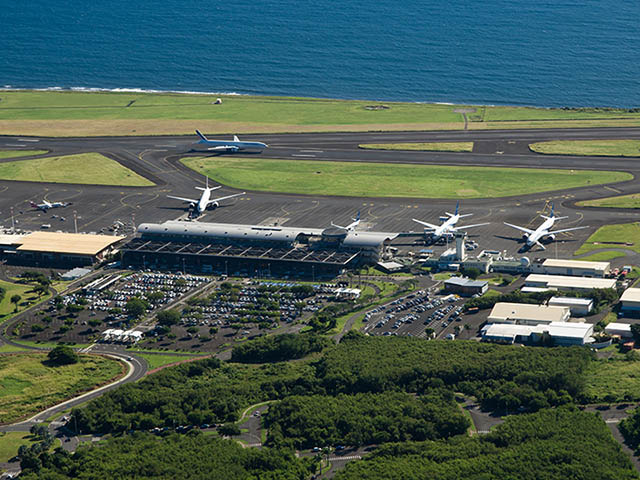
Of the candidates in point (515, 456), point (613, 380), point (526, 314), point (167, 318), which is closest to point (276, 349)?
point (167, 318)

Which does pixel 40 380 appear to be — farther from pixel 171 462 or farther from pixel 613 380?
pixel 613 380

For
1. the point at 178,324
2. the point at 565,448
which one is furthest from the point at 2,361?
the point at 565,448

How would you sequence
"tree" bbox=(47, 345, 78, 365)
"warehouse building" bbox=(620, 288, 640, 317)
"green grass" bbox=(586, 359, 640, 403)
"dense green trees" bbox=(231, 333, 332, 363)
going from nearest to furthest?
1. "green grass" bbox=(586, 359, 640, 403)
2. "dense green trees" bbox=(231, 333, 332, 363)
3. "tree" bbox=(47, 345, 78, 365)
4. "warehouse building" bbox=(620, 288, 640, 317)

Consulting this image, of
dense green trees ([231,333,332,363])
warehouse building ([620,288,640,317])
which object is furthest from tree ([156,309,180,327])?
warehouse building ([620,288,640,317])

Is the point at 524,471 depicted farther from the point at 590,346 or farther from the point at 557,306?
the point at 557,306

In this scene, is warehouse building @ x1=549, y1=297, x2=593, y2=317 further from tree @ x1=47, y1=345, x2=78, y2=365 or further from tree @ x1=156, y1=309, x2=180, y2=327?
tree @ x1=47, y1=345, x2=78, y2=365

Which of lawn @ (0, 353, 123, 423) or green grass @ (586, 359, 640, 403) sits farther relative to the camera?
lawn @ (0, 353, 123, 423)

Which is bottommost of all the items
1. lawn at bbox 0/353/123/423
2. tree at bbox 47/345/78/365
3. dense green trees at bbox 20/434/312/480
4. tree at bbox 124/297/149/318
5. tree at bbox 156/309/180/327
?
dense green trees at bbox 20/434/312/480
